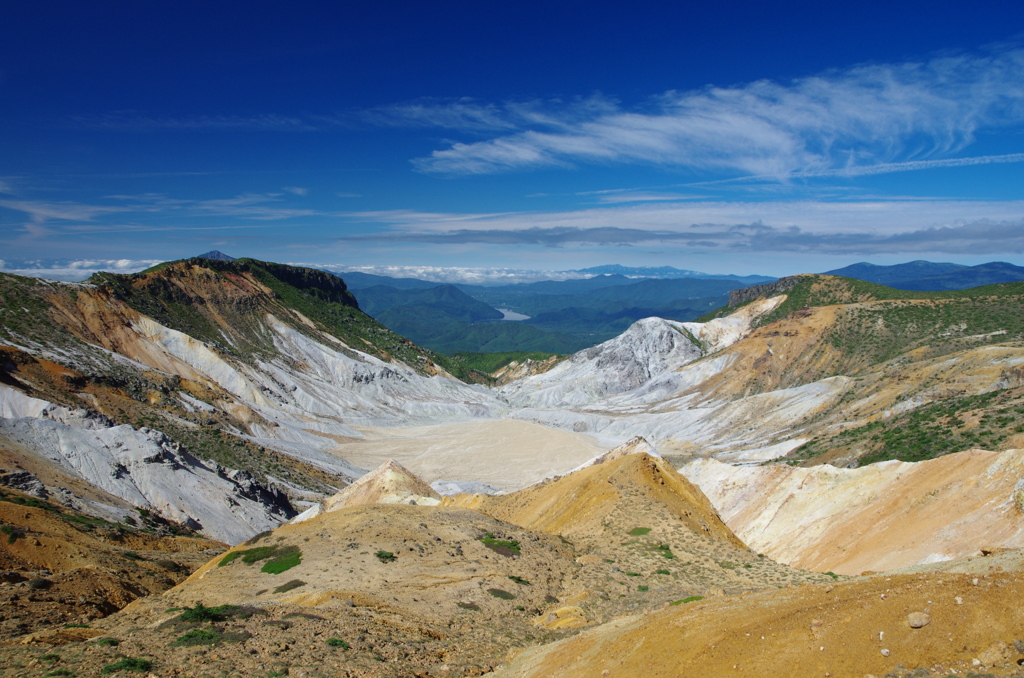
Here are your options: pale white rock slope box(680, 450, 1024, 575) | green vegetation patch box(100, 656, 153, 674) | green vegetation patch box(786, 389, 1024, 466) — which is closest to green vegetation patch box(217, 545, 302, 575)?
green vegetation patch box(100, 656, 153, 674)

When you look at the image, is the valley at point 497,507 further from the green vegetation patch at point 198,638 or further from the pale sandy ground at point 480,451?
the pale sandy ground at point 480,451

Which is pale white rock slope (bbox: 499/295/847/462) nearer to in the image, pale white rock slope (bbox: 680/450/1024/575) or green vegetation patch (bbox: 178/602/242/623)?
pale white rock slope (bbox: 680/450/1024/575)

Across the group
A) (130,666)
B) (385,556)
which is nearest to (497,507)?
(385,556)

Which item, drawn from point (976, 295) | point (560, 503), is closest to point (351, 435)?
point (560, 503)

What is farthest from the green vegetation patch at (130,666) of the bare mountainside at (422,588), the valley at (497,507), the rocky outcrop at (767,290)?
the rocky outcrop at (767,290)

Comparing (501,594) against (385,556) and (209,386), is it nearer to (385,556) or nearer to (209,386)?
(385,556)

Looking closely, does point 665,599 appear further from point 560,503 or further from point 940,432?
point 940,432
